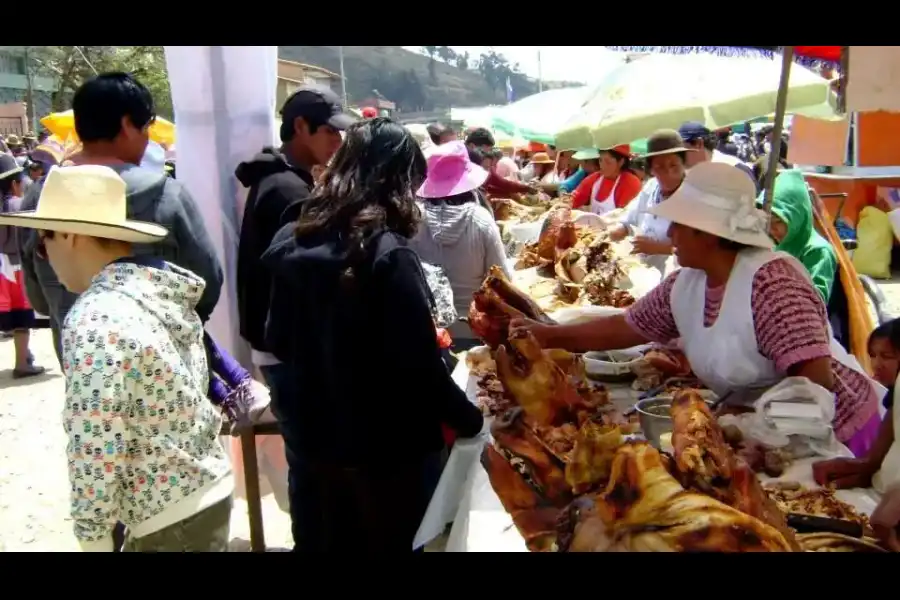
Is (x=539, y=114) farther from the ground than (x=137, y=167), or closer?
farther from the ground

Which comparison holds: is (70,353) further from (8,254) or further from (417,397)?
(8,254)

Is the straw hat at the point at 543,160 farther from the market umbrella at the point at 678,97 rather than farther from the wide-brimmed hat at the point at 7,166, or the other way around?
the wide-brimmed hat at the point at 7,166

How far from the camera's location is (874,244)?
28.5 ft

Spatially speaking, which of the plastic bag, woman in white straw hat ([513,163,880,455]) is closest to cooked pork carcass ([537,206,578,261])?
woman in white straw hat ([513,163,880,455])

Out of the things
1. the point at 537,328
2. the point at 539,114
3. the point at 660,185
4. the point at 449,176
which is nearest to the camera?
the point at 537,328

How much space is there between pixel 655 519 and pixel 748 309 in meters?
1.05

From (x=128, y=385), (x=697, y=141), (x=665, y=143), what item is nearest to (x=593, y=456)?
(x=128, y=385)

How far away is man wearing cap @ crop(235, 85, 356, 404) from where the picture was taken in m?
3.04

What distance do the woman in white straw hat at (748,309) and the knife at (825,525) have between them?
555 mm

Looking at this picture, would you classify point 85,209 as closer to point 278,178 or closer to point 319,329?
point 319,329

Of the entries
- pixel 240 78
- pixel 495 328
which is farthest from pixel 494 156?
pixel 495 328

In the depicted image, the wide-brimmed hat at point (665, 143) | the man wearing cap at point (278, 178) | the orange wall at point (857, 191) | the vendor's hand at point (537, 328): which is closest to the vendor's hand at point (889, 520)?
the vendor's hand at point (537, 328)

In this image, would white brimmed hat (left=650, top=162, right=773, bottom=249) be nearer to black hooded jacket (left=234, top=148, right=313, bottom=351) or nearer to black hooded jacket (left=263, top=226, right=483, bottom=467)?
black hooded jacket (left=263, top=226, right=483, bottom=467)

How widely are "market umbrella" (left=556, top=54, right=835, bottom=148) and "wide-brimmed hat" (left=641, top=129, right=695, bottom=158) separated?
0.25m
